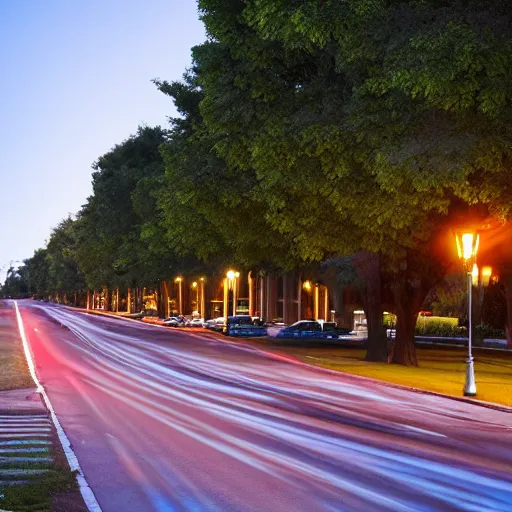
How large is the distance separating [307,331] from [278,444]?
155 ft

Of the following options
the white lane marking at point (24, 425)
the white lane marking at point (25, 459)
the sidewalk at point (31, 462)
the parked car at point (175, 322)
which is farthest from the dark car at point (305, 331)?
the white lane marking at point (25, 459)

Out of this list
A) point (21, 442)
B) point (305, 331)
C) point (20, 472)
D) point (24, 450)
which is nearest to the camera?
point (20, 472)

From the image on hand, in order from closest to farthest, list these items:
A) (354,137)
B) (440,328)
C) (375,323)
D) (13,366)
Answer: (354,137) < (13,366) < (375,323) < (440,328)

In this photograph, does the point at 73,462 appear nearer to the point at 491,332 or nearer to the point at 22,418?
the point at 22,418

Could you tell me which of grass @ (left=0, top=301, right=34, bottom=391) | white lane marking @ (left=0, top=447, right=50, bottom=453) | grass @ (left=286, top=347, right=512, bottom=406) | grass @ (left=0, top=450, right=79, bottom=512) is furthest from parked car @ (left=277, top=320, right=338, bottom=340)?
grass @ (left=0, top=450, right=79, bottom=512)

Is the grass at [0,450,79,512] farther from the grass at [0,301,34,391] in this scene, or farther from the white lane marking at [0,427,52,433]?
the grass at [0,301,34,391]

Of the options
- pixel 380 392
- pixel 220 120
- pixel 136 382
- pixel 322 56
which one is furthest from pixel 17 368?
pixel 322 56

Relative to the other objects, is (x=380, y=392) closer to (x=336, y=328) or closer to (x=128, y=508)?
(x=128, y=508)

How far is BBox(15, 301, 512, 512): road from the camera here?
10.4 metres

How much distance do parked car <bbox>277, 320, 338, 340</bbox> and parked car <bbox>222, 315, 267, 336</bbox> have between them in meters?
2.23

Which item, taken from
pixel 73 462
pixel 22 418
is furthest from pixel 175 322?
pixel 73 462

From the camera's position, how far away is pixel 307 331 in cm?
6125

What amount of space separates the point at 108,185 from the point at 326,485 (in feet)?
173

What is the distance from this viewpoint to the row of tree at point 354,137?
64.7 ft
